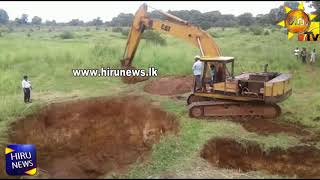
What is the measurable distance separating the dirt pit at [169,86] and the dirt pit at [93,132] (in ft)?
5.09

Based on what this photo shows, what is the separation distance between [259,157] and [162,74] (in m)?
11.2

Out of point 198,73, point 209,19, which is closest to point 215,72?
point 198,73

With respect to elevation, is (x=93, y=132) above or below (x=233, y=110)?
below

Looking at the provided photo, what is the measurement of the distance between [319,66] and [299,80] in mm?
5105

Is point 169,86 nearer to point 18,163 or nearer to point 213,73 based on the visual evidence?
point 213,73

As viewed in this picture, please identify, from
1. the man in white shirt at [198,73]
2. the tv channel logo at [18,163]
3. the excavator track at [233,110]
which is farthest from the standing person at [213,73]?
the tv channel logo at [18,163]

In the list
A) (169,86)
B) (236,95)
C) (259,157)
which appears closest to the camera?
(259,157)

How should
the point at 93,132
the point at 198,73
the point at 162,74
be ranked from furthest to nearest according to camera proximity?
the point at 162,74, the point at 198,73, the point at 93,132

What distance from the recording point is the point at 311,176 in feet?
33.0

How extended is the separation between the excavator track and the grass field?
0.37m

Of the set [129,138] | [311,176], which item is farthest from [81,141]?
[311,176]

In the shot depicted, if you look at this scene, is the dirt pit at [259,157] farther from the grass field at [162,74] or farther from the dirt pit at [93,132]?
the dirt pit at [93,132]

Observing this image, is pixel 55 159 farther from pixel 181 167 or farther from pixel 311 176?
pixel 311 176

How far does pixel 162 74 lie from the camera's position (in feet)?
70.7
